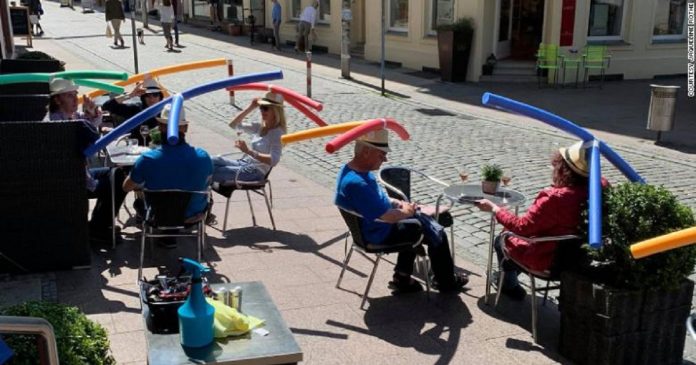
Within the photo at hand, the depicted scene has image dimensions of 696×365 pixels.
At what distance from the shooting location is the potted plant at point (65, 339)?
2.81 metres

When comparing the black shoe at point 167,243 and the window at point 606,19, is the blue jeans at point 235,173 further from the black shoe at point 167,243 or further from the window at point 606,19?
the window at point 606,19

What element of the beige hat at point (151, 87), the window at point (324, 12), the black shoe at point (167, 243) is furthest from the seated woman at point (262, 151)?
the window at point (324, 12)

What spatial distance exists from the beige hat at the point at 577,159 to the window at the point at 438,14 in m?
15.7

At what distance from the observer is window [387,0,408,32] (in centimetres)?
2169

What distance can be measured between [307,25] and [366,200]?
66.7 ft

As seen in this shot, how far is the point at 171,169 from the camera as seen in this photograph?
231 inches

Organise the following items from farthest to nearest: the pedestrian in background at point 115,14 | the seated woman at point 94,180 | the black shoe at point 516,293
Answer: the pedestrian in background at point 115,14 < the seated woman at point 94,180 < the black shoe at point 516,293

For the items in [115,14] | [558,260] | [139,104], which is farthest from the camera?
[115,14]

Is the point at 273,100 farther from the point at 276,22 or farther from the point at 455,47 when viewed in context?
the point at 276,22

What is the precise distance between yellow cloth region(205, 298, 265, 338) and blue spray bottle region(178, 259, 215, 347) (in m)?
0.07

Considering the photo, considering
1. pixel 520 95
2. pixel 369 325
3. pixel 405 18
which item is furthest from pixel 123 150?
pixel 405 18

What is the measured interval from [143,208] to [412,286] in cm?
250

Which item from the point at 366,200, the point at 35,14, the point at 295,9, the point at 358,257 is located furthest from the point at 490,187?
the point at 35,14

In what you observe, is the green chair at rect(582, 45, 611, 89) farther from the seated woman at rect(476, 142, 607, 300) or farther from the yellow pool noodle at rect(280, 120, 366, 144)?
the seated woman at rect(476, 142, 607, 300)
